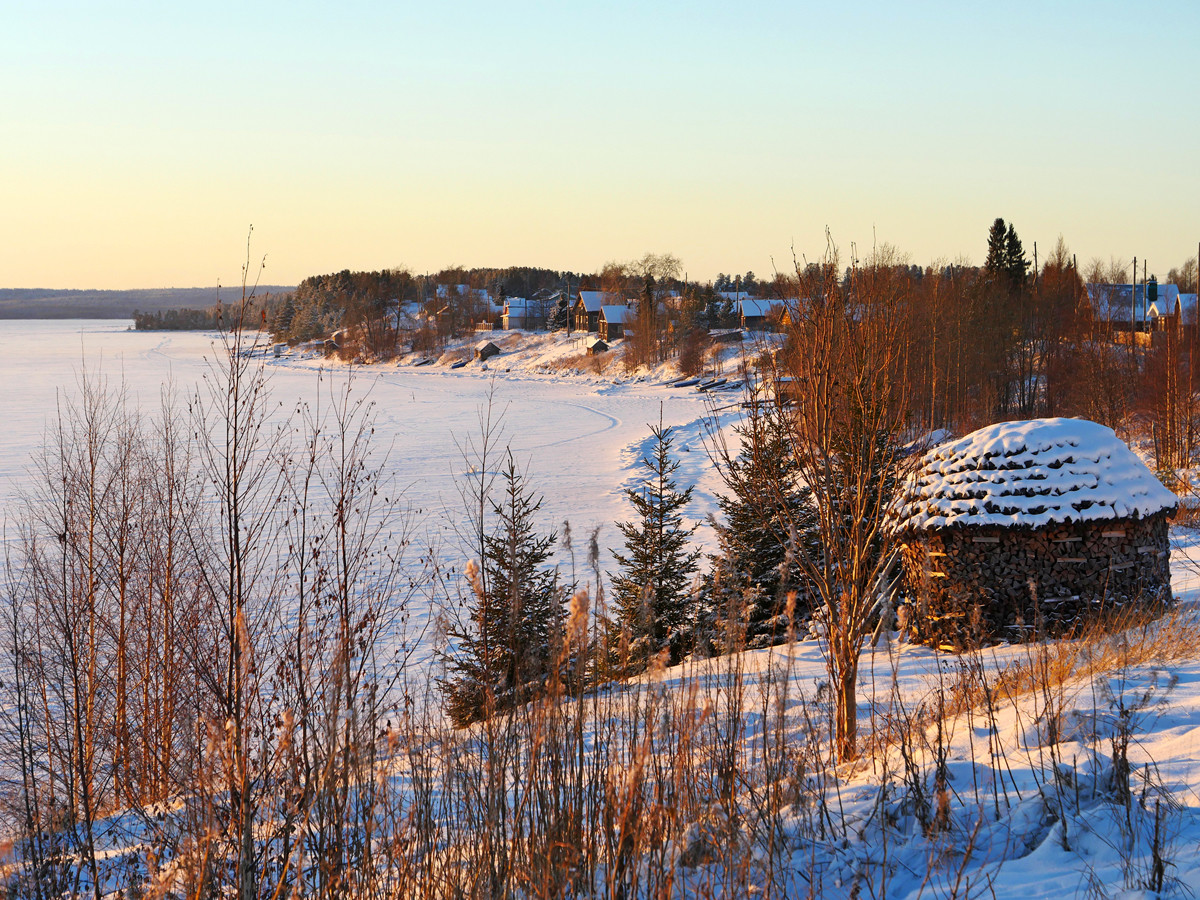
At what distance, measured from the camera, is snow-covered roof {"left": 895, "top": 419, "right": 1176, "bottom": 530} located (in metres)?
9.01

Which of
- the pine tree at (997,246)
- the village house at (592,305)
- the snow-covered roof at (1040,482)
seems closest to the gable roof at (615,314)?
the village house at (592,305)

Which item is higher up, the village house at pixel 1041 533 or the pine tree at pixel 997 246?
the pine tree at pixel 997 246

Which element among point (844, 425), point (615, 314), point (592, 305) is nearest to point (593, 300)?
point (592, 305)

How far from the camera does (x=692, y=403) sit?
52031 millimetres

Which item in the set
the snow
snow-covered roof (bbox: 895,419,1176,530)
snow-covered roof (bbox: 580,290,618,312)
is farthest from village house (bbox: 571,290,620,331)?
snow-covered roof (bbox: 895,419,1176,530)

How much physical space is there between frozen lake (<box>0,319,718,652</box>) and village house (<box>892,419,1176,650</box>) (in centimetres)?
368

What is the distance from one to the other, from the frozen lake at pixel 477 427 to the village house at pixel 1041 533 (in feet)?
12.1

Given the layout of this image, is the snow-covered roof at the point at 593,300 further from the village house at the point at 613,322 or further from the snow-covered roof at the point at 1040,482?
the snow-covered roof at the point at 1040,482

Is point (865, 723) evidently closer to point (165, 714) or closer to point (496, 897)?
point (496, 897)

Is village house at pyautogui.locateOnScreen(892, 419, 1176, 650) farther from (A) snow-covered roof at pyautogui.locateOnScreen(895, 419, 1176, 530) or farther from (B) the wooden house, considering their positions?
(B) the wooden house

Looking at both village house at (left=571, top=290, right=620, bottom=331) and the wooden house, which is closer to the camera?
village house at (left=571, top=290, right=620, bottom=331)

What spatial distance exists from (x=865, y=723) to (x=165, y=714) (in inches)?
367

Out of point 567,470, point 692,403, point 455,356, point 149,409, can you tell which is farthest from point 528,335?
point 567,470

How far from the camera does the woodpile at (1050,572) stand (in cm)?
900
